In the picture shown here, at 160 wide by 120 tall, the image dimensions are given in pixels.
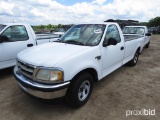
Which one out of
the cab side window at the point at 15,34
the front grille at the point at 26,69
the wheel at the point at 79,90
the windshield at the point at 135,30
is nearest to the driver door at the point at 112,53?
the wheel at the point at 79,90

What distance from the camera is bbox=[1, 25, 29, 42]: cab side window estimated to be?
4882 mm

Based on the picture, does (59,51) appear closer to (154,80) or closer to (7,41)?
(7,41)

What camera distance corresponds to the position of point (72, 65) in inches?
108

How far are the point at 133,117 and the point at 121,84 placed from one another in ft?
5.08

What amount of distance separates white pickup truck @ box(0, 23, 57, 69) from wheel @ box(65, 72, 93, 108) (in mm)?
2894

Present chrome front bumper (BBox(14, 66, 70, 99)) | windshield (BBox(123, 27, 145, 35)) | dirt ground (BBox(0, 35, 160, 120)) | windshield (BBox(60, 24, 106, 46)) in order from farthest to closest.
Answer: windshield (BBox(123, 27, 145, 35)) < windshield (BBox(60, 24, 106, 46)) < dirt ground (BBox(0, 35, 160, 120)) < chrome front bumper (BBox(14, 66, 70, 99))

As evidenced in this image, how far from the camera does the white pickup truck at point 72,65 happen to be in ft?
8.54

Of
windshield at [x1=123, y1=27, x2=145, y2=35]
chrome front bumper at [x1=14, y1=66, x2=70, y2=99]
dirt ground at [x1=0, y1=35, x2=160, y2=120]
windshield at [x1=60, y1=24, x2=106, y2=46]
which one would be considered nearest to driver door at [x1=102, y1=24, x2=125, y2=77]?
windshield at [x1=60, y1=24, x2=106, y2=46]

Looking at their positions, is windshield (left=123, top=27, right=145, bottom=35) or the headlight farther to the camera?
windshield (left=123, top=27, right=145, bottom=35)

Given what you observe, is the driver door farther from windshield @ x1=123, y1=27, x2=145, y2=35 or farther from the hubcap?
windshield @ x1=123, y1=27, x2=145, y2=35

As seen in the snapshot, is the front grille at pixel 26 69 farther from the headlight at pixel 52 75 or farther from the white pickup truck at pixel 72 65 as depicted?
the headlight at pixel 52 75

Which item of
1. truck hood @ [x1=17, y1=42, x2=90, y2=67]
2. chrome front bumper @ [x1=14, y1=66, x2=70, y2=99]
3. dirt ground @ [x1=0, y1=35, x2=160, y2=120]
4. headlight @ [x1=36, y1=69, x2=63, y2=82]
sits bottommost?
dirt ground @ [x1=0, y1=35, x2=160, y2=120]

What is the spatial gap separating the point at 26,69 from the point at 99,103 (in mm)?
1787

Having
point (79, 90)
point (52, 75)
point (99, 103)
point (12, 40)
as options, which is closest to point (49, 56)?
point (52, 75)
